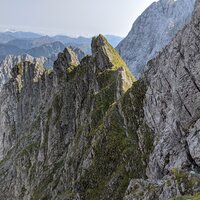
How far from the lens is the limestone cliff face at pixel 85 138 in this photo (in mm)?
77438

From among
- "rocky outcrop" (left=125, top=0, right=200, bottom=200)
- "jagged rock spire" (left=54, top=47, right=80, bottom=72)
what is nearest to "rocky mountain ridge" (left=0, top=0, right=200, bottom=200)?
"rocky outcrop" (left=125, top=0, right=200, bottom=200)

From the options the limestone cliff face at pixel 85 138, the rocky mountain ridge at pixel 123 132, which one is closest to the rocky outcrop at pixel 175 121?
the rocky mountain ridge at pixel 123 132

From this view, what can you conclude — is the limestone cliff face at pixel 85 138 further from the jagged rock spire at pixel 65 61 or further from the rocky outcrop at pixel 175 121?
the rocky outcrop at pixel 175 121

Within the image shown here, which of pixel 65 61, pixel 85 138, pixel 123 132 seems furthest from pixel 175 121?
pixel 65 61

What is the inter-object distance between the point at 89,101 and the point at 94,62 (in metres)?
14.9

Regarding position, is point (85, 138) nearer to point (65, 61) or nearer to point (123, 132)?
point (123, 132)

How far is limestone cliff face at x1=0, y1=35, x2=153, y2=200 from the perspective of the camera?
77.4 m

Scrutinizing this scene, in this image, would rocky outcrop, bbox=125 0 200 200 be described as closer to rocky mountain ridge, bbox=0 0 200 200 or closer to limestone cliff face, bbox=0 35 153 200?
rocky mountain ridge, bbox=0 0 200 200

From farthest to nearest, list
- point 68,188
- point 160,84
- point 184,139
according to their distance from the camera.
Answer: point 68,188 < point 160,84 < point 184,139

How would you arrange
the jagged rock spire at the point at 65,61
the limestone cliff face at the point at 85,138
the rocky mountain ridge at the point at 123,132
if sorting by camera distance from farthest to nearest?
the jagged rock spire at the point at 65,61 → the limestone cliff face at the point at 85,138 → the rocky mountain ridge at the point at 123,132

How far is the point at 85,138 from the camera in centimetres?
9831

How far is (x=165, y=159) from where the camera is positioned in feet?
194

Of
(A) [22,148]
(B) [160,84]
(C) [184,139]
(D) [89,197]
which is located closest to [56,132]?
(A) [22,148]

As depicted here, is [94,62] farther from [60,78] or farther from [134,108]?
[134,108]
